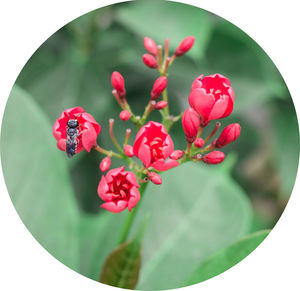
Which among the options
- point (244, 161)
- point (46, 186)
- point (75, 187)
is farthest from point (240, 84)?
point (46, 186)

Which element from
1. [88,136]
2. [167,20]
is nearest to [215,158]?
[88,136]

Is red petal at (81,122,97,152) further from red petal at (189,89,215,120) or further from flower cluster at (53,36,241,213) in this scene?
red petal at (189,89,215,120)

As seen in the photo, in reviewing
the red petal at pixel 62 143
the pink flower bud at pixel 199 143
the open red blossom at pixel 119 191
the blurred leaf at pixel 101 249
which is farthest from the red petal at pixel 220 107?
the blurred leaf at pixel 101 249

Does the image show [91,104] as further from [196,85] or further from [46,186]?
[196,85]

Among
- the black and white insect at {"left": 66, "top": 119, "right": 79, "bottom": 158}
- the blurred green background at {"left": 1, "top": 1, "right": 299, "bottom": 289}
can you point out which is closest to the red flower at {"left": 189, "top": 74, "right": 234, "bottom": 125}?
the black and white insect at {"left": 66, "top": 119, "right": 79, "bottom": 158}

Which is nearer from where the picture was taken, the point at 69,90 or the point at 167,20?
the point at 167,20

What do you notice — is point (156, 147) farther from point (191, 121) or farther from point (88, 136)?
point (88, 136)

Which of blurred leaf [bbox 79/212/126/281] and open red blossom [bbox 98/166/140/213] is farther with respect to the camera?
blurred leaf [bbox 79/212/126/281]
